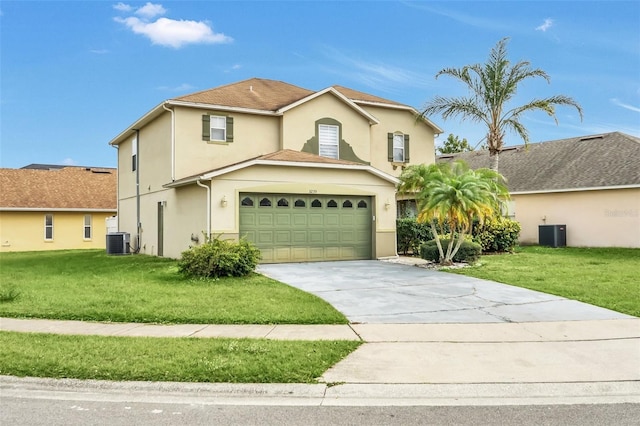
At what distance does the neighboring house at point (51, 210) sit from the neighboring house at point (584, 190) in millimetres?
24837

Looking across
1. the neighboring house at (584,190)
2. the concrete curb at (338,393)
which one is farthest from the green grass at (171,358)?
the neighboring house at (584,190)

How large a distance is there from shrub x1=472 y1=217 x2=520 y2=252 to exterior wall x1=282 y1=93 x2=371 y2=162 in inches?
233

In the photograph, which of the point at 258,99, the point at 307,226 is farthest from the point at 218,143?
the point at 307,226

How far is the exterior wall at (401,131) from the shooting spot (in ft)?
80.3

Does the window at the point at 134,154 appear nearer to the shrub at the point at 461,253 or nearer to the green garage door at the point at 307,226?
the green garage door at the point at 307,226

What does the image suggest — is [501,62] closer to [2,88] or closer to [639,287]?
[639,287]

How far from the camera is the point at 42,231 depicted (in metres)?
30.6

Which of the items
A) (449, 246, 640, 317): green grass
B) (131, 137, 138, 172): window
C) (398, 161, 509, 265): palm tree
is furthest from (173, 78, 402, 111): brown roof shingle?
(449, 246, 640, 317): green grass

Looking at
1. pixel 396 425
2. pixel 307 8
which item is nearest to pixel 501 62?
pixel 307 8

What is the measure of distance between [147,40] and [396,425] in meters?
24.5

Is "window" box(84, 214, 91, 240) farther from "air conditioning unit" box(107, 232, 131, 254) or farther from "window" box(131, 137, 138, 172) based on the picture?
"air conditioning unit" box(107, 232, 131, 254)

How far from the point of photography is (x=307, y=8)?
20.3 m

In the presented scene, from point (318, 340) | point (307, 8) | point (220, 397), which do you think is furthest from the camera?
point (307, 8)

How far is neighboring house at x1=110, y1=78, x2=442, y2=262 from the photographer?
1762cm
